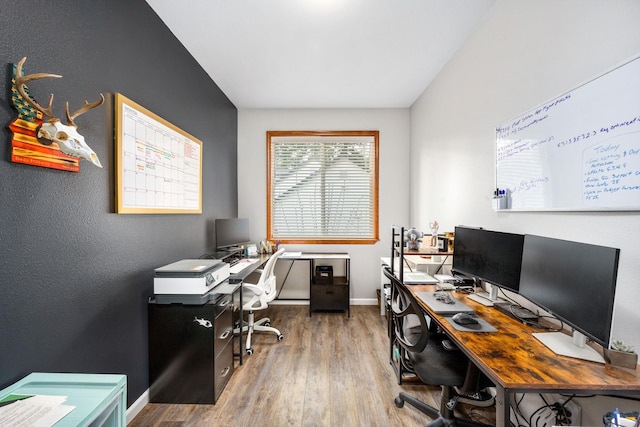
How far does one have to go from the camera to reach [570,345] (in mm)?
1164

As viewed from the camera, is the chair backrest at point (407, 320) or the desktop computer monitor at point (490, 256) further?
the desktop computer monitor at point (490, 256)

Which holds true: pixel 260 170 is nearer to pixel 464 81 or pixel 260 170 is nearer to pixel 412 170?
pixel 412 170

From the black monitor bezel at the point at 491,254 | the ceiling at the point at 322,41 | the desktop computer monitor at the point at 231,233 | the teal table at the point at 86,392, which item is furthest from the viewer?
the desktop computer monitor at the point at 231,233

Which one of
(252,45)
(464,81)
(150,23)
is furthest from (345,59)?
(150,23)

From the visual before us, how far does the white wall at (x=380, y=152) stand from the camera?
391 centimetres

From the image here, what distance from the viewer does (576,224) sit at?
4.34ft

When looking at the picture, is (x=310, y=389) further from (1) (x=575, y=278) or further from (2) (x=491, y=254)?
(1) (x=575, y=278)

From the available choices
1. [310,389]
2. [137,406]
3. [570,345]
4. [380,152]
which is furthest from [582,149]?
[137,406]

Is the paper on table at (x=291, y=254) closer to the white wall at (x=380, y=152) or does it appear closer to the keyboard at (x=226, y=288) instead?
the white wall at (x=380, y=152)

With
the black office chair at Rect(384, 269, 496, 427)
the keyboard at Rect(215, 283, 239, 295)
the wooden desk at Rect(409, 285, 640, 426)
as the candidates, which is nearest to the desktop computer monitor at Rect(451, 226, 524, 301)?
the wooden desk at Rect(409, 285, 640, 426)

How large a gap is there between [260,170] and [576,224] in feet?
11.4

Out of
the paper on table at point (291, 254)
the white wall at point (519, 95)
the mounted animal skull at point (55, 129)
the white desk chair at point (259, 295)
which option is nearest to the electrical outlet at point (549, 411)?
the white wall at point (519, 95)

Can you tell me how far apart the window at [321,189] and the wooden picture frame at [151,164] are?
59.7 inches

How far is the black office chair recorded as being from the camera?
142cm
